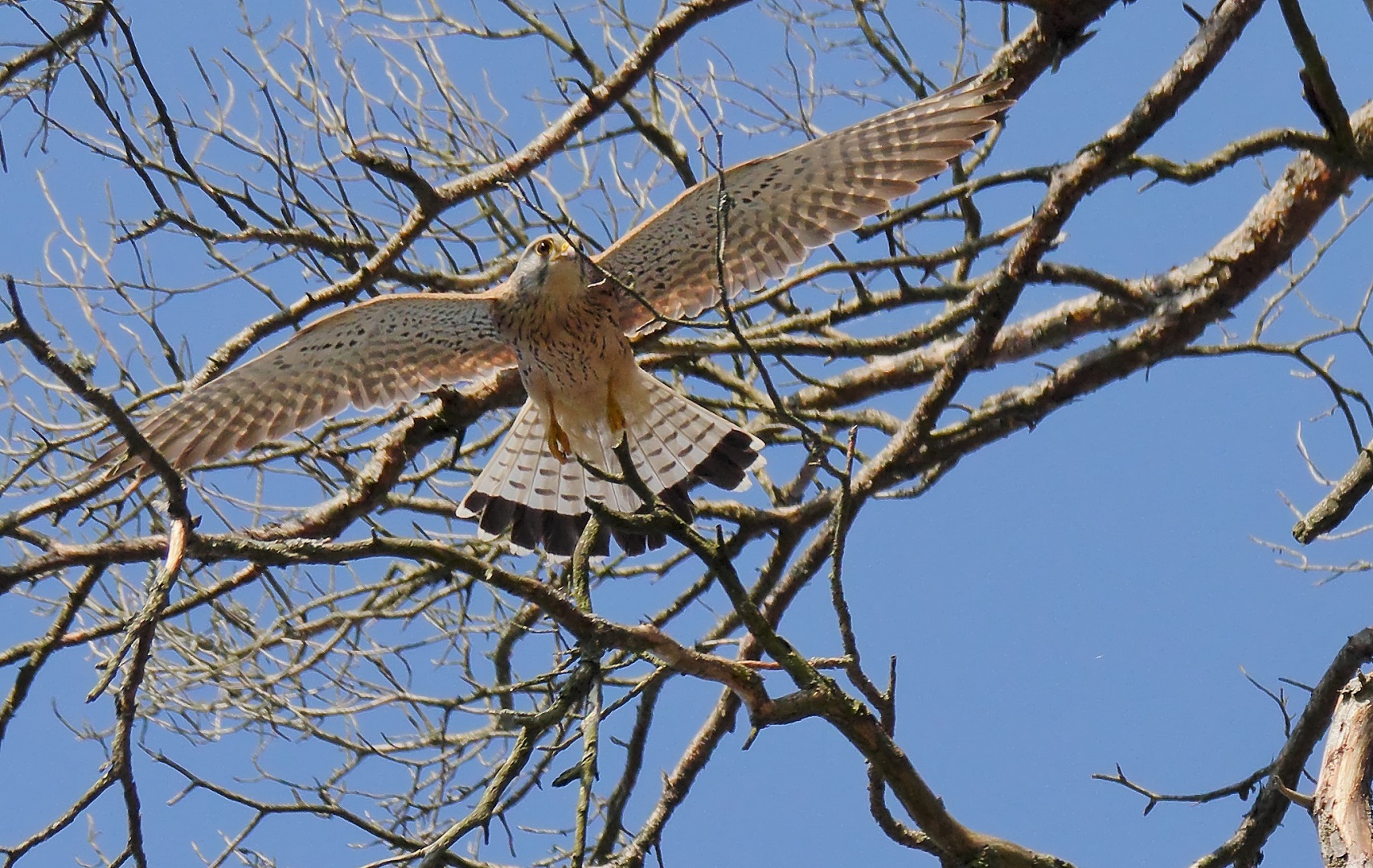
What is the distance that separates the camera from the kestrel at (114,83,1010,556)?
471 cm

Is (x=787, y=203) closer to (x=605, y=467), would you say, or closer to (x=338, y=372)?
(x=605, y=467)

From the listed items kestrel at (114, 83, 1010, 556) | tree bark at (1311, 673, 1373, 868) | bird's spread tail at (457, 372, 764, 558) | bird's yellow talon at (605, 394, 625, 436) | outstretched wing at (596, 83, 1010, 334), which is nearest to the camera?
tree bark at (1311, 673, 1373, 868)

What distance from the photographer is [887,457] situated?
11.5 feet

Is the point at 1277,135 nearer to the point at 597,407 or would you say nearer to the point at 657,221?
the point at 657,221

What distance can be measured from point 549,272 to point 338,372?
3.38 feet

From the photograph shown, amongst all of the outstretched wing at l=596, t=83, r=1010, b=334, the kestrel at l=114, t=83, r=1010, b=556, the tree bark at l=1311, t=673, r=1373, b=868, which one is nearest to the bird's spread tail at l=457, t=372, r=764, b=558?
the kestrel at l=114, t=83, r=1010, b=556

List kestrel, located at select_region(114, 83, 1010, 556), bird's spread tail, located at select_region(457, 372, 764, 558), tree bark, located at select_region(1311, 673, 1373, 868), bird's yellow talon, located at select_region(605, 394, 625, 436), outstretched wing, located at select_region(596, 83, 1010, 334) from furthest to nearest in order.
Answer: bird's yellow talon, located at select_region(605, 394, 625, 436) → bird's spread tail, located at select_region(457, 372, 764, 558) → kestrel, located at select_region(114, 83, 1010, 556) → outstretched wing, located at select_region(596, 83, 1010, 334) → tree bark, located at select_region(1311, 673, 1373, 868)

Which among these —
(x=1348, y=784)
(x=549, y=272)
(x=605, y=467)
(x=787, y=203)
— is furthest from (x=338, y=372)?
(x=1348, y=784)

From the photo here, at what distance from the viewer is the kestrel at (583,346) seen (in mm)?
4711

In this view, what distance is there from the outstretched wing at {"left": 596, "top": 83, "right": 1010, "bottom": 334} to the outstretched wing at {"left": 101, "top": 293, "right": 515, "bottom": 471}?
2.12 ft

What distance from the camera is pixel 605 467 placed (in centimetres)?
517

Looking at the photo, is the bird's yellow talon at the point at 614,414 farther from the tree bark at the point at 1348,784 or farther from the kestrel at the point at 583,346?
the tree bark at the point at 1348,784

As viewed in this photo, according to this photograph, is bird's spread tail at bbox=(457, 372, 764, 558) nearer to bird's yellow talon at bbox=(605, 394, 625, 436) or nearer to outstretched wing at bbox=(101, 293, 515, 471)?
bird's yellow talon at bbox=(605, 394, 625, 436)

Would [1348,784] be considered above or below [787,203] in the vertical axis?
below
